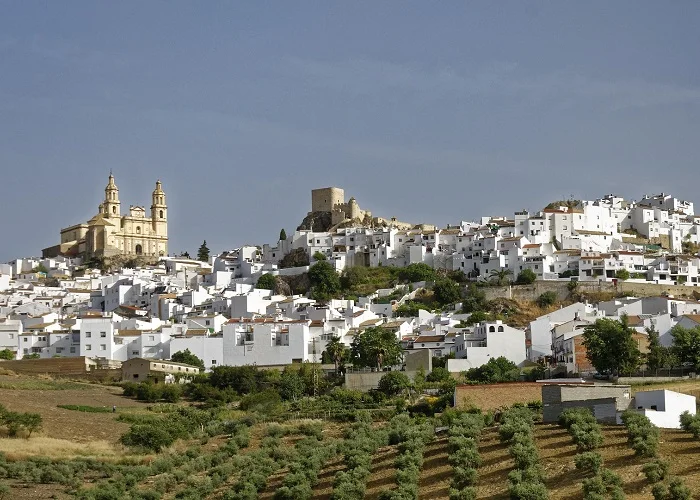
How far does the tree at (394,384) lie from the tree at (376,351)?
178 inches

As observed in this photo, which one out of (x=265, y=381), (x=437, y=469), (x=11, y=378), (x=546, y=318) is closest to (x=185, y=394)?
(x=265, y=381)

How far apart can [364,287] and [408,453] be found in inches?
2136

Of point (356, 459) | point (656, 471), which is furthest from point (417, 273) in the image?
point (656, 471)

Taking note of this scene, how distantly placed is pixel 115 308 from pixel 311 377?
29.4 metres

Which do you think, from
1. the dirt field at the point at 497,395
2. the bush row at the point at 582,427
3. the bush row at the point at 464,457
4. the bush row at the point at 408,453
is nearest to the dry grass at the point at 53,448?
the bush row at the point at 408,453

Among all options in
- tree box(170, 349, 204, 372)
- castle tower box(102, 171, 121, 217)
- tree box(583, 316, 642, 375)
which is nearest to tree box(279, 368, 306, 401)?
tree box(170, 349, 204, 372)

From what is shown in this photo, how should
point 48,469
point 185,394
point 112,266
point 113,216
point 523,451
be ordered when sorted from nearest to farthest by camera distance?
point 523,451 < point 48,469 < point 185,394 < point 112,266 < point 113,216

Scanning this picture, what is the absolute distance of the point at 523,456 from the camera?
32.2 m

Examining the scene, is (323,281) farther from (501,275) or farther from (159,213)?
(159,213)

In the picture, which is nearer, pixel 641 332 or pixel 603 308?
pixel 641 332

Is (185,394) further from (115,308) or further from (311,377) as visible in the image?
(115,308)

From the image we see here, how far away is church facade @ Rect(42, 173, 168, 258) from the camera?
112188 mm

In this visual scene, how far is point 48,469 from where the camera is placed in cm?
4097

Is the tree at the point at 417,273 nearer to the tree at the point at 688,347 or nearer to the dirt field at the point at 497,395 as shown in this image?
the tree at the point at 688,347
